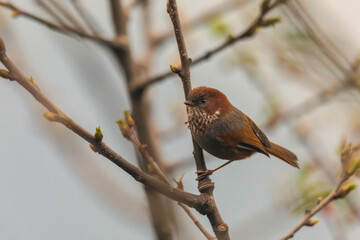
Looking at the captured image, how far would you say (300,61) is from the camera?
14.2 feet

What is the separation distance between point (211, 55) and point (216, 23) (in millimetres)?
2006

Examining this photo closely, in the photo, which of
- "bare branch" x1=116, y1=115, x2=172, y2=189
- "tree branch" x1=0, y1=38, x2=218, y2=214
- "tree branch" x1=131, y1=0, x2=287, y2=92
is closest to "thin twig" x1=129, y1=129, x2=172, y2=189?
"bare branch" x1=116, y1=115, x2=172, y2=189

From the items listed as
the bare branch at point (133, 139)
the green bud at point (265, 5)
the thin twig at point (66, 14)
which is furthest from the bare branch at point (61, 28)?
the green bud at point (265, 5)

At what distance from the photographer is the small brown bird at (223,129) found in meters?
4.21

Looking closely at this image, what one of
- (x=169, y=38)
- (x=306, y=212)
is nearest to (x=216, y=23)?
(x=169, y=38)

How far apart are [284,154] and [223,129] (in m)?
0.71

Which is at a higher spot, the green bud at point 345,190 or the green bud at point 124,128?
the green bud at point 124,128

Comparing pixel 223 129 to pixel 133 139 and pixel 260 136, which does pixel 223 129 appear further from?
pixel 133 139

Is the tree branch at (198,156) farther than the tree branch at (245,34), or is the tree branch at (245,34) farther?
the tree branch at (245,34)

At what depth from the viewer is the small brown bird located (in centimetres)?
421

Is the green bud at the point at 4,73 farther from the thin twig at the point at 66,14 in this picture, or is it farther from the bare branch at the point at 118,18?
the bare branch at the point at 118,18

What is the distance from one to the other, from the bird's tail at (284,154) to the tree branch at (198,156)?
1420mm

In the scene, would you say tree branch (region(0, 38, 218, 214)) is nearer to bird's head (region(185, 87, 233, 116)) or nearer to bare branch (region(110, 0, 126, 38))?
bird's head (region(185, 87, 233, 116))

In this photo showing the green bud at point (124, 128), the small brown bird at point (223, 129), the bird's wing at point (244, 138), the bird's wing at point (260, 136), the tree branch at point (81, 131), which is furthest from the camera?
the bird's wing at point (260, 136)
